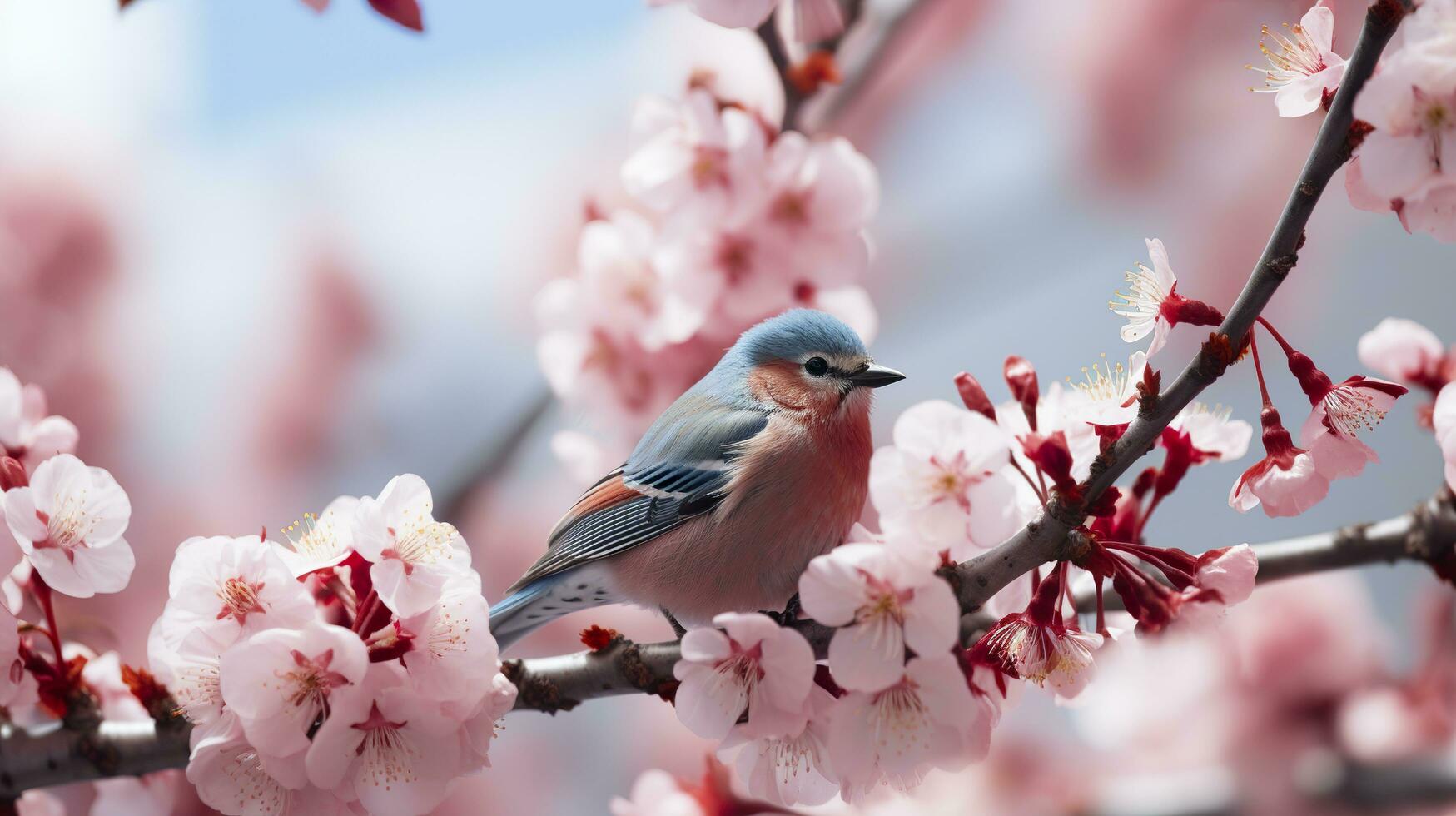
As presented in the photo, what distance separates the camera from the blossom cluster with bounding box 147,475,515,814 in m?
0.86

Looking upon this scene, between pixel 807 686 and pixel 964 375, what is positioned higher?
pixel 964 375

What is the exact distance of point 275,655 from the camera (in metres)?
0.86

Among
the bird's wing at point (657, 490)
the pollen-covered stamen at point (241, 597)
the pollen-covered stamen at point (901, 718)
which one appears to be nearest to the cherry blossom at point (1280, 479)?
the pollen-covered stamen at point (901, 718)

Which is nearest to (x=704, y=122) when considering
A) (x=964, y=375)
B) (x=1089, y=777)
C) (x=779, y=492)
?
(x=779, y=492)

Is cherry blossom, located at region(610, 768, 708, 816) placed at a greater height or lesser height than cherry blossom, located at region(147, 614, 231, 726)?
lesser

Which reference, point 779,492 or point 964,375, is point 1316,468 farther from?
point 779,492

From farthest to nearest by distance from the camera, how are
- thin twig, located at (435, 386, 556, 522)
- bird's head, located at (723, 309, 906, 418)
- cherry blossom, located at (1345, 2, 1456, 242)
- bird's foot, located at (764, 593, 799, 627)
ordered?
thin twig, located at (435, 386, 556, 522), bird's head, located at (723, 309, 906, 418), bird's foot, located at (764, 593, 799, 627), cherry blossom, located at (1345, 2, 1456, 242)

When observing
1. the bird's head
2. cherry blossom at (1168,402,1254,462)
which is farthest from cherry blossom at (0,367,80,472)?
cherry blossom at (1168,402,1254,462)

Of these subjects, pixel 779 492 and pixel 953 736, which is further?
pixel 779 492

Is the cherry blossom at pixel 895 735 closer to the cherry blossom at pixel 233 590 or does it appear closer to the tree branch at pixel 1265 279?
the tree branch at pixel 1265 279

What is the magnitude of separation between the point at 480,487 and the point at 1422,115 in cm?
167

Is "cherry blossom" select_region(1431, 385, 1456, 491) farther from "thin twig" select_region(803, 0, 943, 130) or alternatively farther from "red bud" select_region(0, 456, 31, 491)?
"red bud" select_region(0, 456, 31, 491)

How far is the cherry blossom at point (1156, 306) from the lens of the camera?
2.65ft

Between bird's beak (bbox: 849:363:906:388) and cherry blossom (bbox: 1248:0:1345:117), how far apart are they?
19.5 inches
